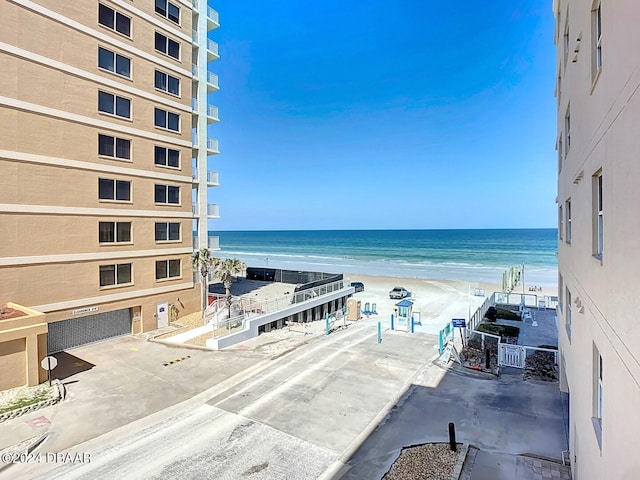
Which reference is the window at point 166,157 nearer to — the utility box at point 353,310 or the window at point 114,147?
the window at point 114,147

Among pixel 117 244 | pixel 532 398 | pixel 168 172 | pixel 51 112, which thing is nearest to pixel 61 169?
pixel 51 112

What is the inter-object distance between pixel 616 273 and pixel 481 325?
21559mm

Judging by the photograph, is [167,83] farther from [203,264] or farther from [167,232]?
[203,264]

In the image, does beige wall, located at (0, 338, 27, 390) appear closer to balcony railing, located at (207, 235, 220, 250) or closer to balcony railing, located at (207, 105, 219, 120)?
balcony railing, located at (207, 235, 220, 250)

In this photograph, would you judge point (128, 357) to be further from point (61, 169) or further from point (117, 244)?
point (61, 169)

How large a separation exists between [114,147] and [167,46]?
28.0 feet

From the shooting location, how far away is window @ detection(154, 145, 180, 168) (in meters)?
24.3

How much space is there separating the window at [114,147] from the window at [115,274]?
6.62 meters

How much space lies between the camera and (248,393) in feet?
47.9

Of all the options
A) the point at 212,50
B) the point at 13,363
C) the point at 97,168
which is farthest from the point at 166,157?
the point at 13,363

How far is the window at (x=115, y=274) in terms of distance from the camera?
70.5 feet

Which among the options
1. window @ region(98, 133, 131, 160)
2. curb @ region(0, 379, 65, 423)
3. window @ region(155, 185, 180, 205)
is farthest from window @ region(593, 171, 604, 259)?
window @ region(155, 185, 180, 205)

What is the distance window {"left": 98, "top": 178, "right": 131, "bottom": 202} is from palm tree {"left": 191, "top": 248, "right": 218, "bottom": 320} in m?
5.76

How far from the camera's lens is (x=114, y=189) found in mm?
21953
